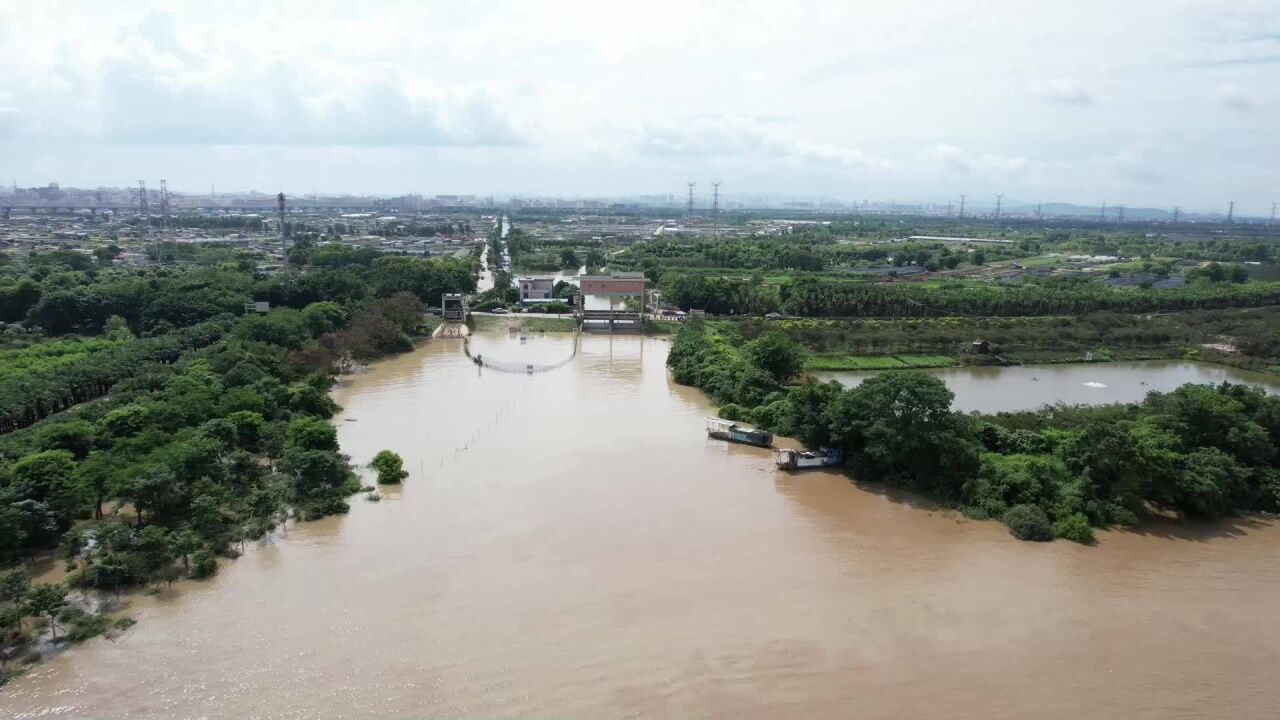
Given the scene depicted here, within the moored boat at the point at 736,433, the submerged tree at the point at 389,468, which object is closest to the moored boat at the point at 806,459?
the moored boat at the point at 736,433

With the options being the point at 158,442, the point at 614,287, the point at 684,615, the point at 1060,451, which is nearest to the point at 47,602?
the point at 158,442

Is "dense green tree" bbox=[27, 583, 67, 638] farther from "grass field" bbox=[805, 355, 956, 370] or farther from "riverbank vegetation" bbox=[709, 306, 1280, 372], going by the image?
"riverbank vegetation" bbox=[709, 306, 1280, 372]

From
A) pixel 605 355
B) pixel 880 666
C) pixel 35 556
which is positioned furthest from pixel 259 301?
pixel 880 666

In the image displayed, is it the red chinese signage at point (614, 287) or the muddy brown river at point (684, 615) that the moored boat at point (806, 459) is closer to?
the muddy brown river at point (684, 615)

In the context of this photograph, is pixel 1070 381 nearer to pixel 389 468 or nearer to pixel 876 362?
pixel 876 362

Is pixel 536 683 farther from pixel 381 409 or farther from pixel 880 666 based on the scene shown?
pixel 381 409

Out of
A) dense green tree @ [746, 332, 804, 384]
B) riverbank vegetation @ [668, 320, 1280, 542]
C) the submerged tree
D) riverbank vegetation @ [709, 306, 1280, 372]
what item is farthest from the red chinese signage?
the submerged tree

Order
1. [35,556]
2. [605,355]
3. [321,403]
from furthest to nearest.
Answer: [605,355], [321,403], [35,556]
